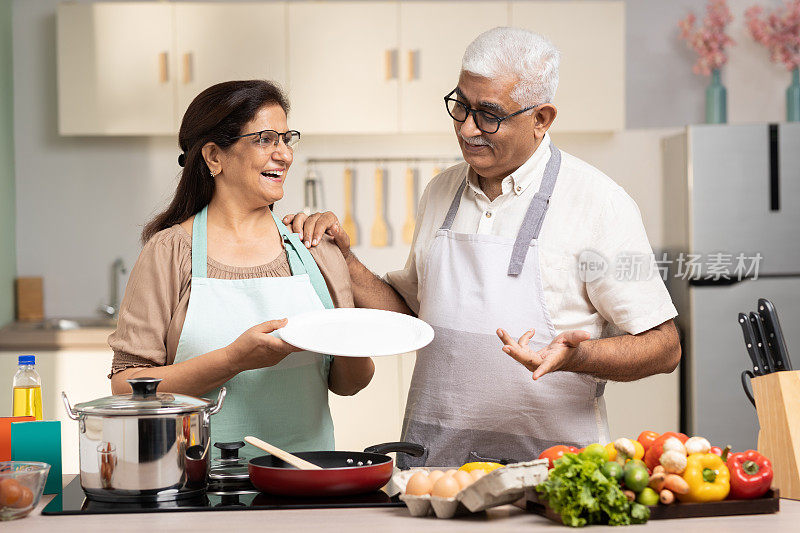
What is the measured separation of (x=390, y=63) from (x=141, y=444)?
275cm

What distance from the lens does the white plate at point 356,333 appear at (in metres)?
1.58

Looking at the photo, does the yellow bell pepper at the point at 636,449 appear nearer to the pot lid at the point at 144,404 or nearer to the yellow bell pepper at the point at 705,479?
the yellow bell pepper at the point at 705,479

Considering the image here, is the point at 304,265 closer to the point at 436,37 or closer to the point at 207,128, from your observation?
the point at 207,128

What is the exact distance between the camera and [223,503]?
142 cm

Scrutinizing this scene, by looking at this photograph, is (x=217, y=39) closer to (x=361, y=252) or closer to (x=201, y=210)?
(x=361, y=252)

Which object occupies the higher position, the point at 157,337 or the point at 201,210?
the point at 201,210

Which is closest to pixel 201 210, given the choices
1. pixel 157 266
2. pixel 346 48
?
pixel 157 266

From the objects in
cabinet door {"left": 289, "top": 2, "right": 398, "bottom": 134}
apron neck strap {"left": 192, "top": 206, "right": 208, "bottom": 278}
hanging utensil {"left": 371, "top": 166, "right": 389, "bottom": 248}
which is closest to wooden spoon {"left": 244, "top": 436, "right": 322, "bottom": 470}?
apron neck strap {"left": 192, "top": 206, "right": 208, "bottom": 278}

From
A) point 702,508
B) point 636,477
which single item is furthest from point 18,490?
point 702,508

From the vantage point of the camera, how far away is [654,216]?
410cm

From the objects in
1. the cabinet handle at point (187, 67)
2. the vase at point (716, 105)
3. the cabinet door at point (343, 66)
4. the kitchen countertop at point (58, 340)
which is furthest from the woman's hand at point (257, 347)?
the vase at point (716, 105)

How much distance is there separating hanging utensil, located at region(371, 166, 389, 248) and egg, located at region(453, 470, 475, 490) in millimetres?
2791

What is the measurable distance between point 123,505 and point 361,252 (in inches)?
110

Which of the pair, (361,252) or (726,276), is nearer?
(726,276)
